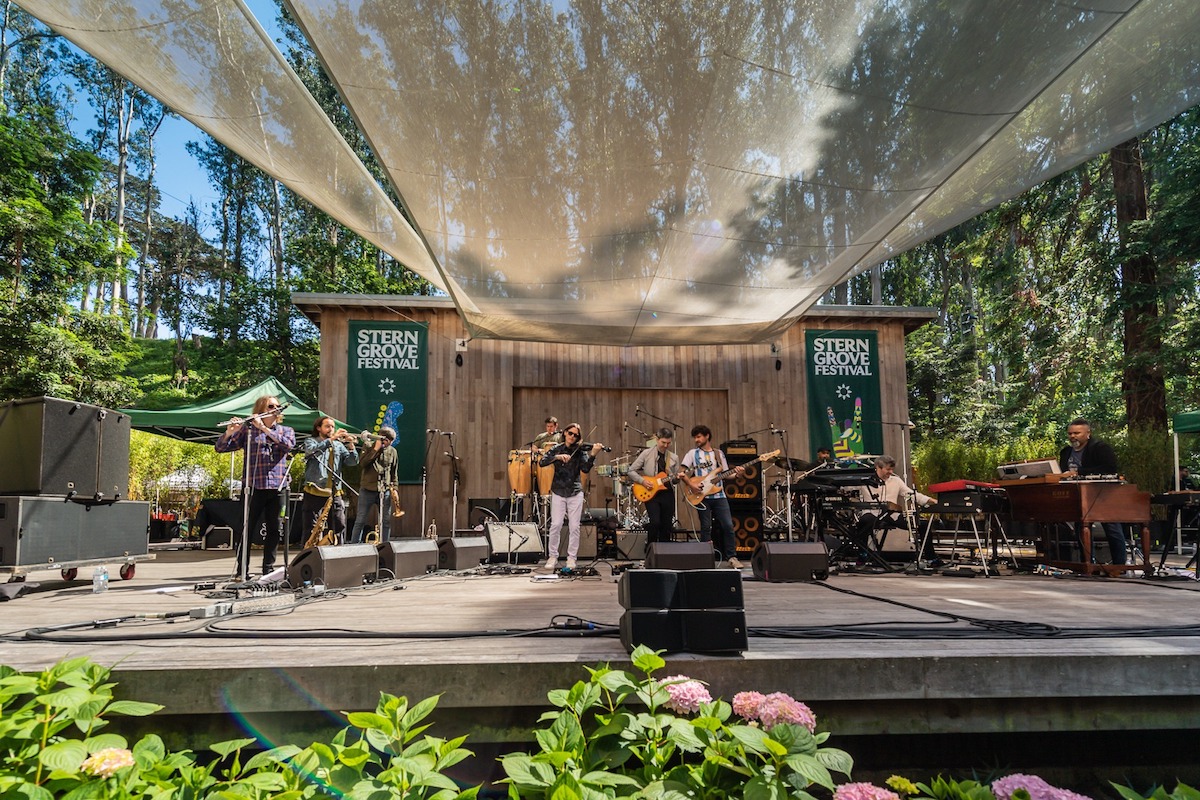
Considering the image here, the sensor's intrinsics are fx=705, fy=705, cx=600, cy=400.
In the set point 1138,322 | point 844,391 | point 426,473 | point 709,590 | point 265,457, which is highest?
point 1138,322

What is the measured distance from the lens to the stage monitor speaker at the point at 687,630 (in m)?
2.35

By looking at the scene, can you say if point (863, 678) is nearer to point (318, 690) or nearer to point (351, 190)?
point (318, 690)

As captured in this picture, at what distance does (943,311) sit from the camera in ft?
87.8

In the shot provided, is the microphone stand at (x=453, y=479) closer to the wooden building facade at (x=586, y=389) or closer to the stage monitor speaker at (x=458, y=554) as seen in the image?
the wooden building facade at (x=586, y=389)

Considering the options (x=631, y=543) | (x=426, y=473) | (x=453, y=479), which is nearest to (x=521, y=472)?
(x=453, y=479)

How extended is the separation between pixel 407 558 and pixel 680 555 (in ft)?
8.14

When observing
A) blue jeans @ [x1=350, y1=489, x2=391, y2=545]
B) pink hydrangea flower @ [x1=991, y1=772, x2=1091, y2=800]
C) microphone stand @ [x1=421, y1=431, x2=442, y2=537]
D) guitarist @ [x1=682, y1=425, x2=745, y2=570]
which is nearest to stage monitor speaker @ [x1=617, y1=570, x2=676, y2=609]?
pink hydrangea flower @ [x1=991, y1=772, x2=1091, y2=800]

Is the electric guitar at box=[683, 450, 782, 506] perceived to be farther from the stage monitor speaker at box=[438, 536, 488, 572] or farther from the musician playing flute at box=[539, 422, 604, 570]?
the stage monitor speaker at box=[438, 536, 488, 572]

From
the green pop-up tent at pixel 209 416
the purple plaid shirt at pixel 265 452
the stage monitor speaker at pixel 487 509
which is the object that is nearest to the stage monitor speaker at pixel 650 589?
the purple plaid shirt at pixel 265 452

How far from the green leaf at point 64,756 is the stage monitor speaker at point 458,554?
5053mm

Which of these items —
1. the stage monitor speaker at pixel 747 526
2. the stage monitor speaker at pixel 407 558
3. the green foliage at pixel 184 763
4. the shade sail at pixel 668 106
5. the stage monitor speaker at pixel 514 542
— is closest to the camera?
the green foliage at pixel 184 763

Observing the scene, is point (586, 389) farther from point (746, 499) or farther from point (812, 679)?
point (812, 679)

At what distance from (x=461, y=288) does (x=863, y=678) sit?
5.30 meters

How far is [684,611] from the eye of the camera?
7.92 feet
